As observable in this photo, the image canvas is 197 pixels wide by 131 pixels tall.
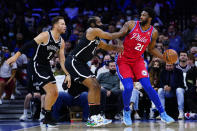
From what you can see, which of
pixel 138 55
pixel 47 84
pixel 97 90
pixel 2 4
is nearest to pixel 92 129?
A: pixel 97 90

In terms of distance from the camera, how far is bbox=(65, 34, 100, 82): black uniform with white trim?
6.48 metres

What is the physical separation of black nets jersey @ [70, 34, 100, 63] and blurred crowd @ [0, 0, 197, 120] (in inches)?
16.2

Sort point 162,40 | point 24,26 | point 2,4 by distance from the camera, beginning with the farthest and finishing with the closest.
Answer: point 2,4
point 24,26
point 162,40

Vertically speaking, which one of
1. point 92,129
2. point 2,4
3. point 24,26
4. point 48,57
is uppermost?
point 2,4

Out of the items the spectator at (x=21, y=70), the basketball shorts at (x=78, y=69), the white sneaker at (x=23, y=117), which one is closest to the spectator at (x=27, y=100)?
the white sneaker at (x=23, y=117)

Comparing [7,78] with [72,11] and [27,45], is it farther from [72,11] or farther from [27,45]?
[72,11]

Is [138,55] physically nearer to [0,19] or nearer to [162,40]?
[162,40]

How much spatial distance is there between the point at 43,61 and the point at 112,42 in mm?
4997

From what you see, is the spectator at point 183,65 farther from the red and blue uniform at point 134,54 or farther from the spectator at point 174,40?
the red and blue uniform at point 134,54

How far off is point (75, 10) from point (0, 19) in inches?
108

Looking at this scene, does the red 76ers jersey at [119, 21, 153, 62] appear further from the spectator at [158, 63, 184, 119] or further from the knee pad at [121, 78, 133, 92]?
the spectator at [158, 63, 184, 119]

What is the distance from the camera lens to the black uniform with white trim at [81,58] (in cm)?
648

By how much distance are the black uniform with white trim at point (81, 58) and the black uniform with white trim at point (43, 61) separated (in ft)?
1.13

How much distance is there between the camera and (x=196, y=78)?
8.88 meters
